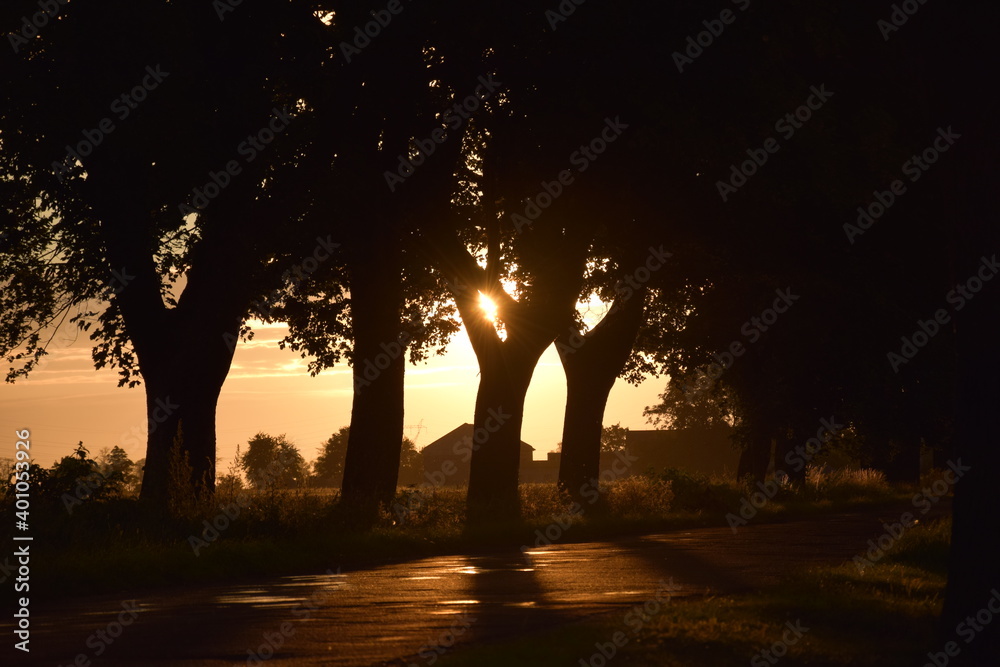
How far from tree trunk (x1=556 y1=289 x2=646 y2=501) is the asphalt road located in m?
12.7

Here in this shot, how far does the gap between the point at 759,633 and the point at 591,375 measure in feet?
73.3

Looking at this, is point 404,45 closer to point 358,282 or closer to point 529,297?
point 358,282

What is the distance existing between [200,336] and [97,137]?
16.3ft

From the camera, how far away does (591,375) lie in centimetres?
3012

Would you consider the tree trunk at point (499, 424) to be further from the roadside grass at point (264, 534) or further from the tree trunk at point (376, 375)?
the tree trunk at point (376, 375)

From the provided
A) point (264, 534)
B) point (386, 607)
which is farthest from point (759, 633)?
point (264, 534)

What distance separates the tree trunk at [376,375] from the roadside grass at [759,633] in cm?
1207

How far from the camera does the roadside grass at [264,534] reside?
12766 millimetres

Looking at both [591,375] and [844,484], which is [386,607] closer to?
[591,375]

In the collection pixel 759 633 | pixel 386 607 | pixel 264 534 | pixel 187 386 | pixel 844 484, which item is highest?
pixel 187 386

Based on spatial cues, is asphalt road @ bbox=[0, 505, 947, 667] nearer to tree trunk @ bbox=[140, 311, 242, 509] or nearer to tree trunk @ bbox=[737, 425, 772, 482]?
tree trunk @ bbox=[140, 311, 242, 509]

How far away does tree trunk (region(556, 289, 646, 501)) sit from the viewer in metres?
29.5

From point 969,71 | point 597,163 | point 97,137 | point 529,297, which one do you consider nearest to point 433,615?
point 969,71

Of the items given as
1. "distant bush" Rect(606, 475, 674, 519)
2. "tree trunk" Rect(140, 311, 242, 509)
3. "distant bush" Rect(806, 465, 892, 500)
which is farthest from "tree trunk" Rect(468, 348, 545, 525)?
"distant bush" Rect(806, 465, 892, 500)
